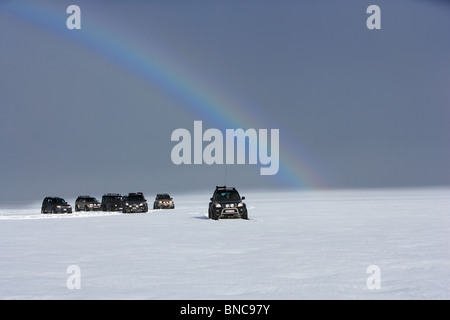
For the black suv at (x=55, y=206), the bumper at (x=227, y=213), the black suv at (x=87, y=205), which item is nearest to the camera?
the bumper at (x=227, y=213)

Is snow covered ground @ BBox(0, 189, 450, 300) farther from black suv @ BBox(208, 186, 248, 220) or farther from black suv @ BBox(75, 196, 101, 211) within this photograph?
black suv @ BBox(75, 196, 101, 211)

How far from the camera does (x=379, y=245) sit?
17.5 metres

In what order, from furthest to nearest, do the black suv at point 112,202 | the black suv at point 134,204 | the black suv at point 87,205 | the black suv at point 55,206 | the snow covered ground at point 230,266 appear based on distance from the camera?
1. the black suv at point 87,205
2. the black suv at point 112,202
3. the black suv at point 55,206
4. the black suv at point 134,204
5. the snow covered ground at point 230,266

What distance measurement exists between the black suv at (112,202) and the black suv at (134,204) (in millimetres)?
4763

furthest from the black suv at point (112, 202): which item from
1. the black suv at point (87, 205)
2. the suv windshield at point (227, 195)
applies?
the suv windshield at point (227, 195)

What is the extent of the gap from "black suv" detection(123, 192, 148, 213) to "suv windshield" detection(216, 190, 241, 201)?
1563 cm

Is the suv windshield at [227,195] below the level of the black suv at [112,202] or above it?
above

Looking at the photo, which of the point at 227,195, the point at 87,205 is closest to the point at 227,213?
the point at 227,195

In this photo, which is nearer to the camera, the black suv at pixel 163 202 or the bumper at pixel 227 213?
the bumper at pixel 227 213

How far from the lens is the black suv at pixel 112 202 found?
53562 millimetres

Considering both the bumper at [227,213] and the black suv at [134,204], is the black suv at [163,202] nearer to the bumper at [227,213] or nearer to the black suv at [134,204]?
the black suv at [134,204]

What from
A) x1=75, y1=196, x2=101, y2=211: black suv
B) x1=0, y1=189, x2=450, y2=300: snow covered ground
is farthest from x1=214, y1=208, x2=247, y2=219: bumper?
x1=75, y1=196, x2=101, y2=211: black suv
